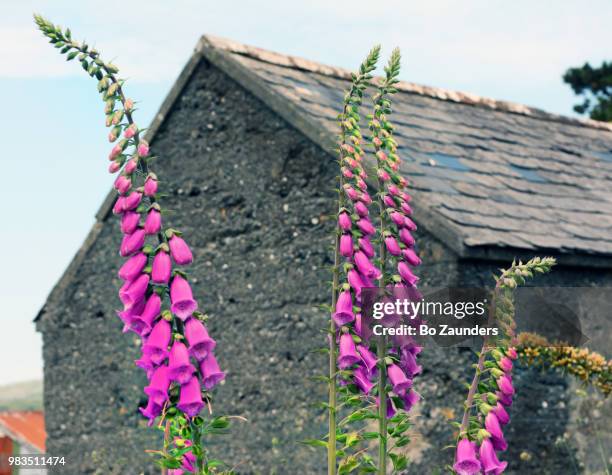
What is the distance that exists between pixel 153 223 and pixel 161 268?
158 mm

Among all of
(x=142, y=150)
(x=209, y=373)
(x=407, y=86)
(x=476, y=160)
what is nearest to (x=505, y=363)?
(x=209, y=373)

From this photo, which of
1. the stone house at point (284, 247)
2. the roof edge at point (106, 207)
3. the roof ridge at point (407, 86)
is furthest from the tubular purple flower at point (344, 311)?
the roof edge at point (106, 207)

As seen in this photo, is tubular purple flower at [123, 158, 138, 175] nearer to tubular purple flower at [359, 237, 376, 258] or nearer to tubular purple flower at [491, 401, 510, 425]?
tubular purple flower at [359, 237, 376, 258]

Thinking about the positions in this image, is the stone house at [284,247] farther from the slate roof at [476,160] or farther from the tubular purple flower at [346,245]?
the tubular purple flower at [346,245]

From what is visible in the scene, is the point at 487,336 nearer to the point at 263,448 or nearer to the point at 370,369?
the point at 370,369

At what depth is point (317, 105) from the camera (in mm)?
9742

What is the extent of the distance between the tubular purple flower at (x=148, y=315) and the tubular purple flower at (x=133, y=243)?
17 cm

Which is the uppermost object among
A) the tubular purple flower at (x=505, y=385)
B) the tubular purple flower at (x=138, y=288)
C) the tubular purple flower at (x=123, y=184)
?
the tubular purple flower at (x=123, y=184)

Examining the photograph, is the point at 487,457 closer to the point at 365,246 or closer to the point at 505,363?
the point at 505,363

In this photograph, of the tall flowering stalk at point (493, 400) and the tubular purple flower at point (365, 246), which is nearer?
the tall flowering stalk at point (493, 400)

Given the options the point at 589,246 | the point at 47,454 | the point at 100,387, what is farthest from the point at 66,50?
the point at 47,454

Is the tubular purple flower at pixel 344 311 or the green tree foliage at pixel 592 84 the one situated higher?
the green tree foliage at pixel 592 84

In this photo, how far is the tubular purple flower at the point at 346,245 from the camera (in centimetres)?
402

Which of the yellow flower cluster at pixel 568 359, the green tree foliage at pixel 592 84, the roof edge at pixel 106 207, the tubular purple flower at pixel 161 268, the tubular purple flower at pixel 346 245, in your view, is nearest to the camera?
the tubular purple flower at pixel 161 268
